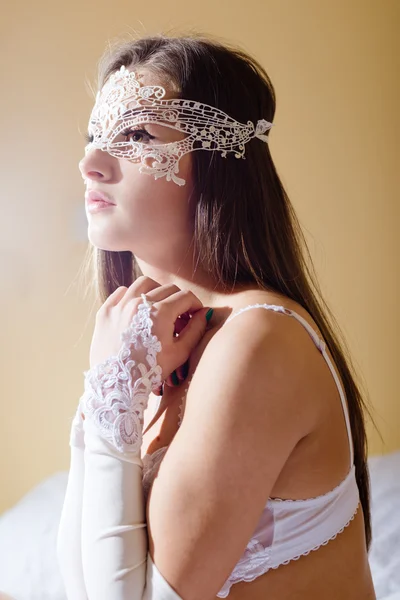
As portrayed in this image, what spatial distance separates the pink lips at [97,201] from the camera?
1.04m

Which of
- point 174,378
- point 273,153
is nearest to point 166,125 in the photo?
point 174,378

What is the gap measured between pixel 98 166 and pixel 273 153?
159 centimetres

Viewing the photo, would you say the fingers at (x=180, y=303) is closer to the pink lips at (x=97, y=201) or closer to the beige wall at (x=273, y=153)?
the pink lips at (x=97, y=201)

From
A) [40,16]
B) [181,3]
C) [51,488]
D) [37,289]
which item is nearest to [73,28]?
[40,16]

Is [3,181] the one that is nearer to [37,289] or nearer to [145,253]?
[37,289]

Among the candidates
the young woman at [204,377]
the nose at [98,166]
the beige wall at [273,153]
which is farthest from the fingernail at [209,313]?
the beige wall at [273,153]

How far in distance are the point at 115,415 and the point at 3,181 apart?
1856mm

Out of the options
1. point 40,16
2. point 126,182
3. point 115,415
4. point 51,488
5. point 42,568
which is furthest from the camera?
point 40,16

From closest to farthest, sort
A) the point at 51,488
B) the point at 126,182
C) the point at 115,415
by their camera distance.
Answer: the point at 115,415 < the point at 126,182 < the point at 51,488

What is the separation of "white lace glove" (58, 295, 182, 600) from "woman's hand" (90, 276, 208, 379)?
18 millimetres

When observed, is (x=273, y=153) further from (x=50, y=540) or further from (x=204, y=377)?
(x=204, y=377)

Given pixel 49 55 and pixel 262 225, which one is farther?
pixel 49 55

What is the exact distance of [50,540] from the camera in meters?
1.85

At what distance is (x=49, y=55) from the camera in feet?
8.23
